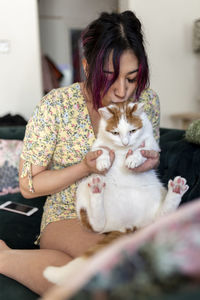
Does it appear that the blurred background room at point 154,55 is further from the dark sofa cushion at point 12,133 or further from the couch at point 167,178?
the couch at point 167,178

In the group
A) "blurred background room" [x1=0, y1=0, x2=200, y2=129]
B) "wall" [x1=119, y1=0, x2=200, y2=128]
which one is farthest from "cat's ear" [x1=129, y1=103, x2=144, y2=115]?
"wall" [x1=119, y1=0, x2=200, y2=128]

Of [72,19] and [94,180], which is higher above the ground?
[72,19]

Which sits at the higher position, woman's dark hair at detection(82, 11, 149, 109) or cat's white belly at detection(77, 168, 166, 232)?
woman's dark hair at detection(82, 11, 149, 109)

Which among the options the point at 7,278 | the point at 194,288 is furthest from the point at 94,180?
the point at 194,288

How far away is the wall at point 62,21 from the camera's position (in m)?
4.74

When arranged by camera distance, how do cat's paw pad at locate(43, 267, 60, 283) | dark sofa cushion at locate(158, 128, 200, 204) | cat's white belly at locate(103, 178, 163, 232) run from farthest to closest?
dark sofa cushion at locate(158, 128, 200, 204) → cat's white belly at locate(103, 178, 163, 232) → cat's paw pad at locate(43, 267, 60, 283)

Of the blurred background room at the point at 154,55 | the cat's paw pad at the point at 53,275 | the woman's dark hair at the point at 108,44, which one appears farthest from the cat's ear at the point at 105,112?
the blurred background room at the point at 154,55

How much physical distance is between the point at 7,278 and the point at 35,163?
1.38 ft

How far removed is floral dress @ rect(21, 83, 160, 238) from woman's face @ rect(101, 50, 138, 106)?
0.16 metres

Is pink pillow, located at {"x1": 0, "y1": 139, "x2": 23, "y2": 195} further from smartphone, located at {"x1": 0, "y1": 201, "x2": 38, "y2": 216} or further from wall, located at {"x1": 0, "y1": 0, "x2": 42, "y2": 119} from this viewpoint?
wall, located at {"x1": 0, "y1": 0, "x2": 42, "y2": 119}

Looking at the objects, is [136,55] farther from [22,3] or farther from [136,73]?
[22,3]

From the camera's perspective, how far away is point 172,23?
10.6 ft

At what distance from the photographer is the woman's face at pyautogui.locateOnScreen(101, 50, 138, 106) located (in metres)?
1.10

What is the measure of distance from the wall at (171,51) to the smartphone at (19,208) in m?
2.18
